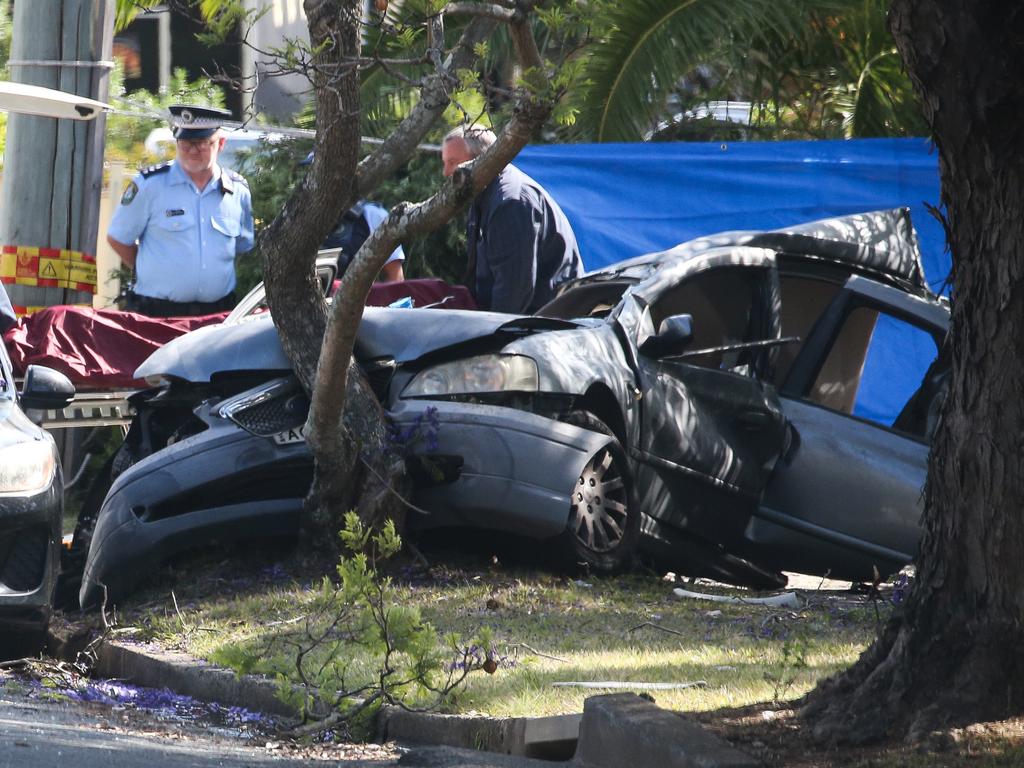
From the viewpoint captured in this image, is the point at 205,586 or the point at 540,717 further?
the point at 205,586

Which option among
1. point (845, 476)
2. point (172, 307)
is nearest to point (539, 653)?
point (845, 476)

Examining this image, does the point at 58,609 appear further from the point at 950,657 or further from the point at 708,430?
the point at 950,657

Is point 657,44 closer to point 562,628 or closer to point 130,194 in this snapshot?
point 130,194

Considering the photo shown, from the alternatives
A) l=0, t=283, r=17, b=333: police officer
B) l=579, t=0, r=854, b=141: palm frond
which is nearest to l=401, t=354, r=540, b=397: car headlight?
l=0, t=283, r=17, b=333: police officer

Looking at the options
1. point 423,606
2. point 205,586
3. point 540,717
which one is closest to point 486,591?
point 423,606

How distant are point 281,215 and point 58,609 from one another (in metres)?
2.05

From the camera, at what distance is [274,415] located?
7.50 metres

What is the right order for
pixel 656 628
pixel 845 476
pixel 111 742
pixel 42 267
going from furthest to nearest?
1. pixel 42 267
2. pixel 845 476
3. pixel 656 628
4. pixel 111 742

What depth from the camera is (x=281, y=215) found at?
7434 mm

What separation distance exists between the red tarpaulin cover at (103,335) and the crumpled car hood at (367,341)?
1.69m

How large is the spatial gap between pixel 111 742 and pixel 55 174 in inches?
242

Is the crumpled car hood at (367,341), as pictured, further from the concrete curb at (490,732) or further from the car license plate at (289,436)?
the concrete curb at (490,732)

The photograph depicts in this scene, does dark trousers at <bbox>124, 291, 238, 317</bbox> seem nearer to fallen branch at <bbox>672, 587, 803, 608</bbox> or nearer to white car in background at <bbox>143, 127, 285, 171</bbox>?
white car in background at <bbox>143, 127, 285, 171</bbox>

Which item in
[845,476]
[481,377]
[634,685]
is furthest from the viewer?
[845,476]
